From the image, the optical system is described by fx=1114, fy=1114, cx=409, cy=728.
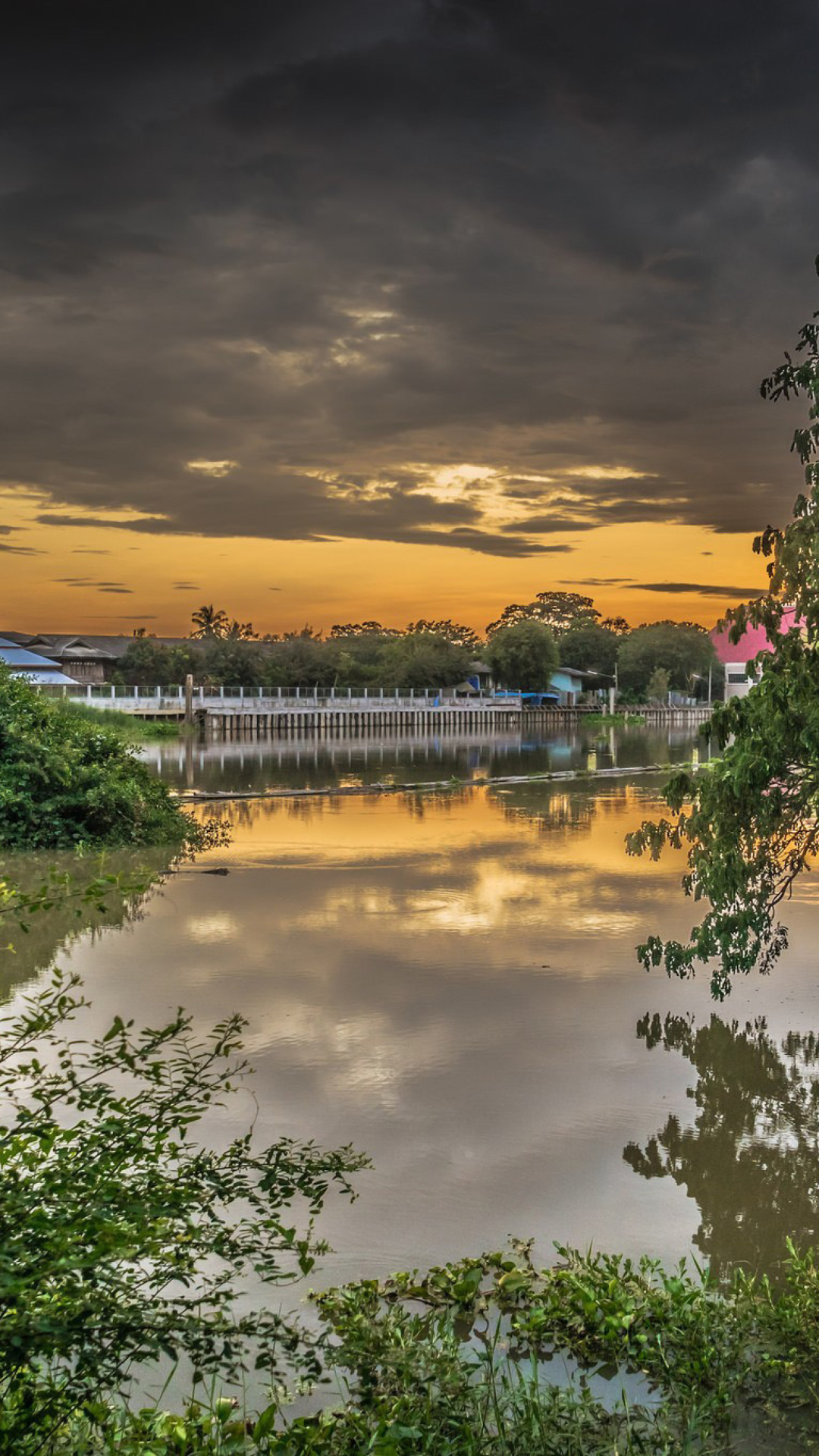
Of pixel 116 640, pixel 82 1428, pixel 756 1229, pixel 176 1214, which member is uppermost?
pixel 116 640

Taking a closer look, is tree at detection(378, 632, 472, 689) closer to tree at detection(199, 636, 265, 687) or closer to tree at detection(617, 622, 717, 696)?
tree at detection(199, 636, 265, 687)

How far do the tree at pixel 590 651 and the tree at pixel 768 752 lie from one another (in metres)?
115

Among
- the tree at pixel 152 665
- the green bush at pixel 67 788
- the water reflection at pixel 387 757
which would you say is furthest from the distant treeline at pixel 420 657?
the green bush at pixel 67 788

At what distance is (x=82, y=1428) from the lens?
348 centimetres

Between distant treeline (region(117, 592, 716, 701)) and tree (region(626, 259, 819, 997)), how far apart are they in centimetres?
7245

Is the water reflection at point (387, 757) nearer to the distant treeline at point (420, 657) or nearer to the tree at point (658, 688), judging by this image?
the distant treeline at point (420, 657)

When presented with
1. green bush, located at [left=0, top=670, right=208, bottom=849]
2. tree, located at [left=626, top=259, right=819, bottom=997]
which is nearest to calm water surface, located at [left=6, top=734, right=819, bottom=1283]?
tree, located at [left=626, top=259, right=819, bottom=997]

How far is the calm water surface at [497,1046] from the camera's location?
579 cm

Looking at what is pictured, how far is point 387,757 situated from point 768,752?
38.0 meters

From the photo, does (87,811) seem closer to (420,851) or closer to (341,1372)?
(420,851)

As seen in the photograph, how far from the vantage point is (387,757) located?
45125mm

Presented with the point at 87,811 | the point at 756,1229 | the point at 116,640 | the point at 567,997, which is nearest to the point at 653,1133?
the point at 756,1229

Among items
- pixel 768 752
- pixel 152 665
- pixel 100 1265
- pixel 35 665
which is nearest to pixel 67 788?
pixel 768 752

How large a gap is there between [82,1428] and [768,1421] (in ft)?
7.58
